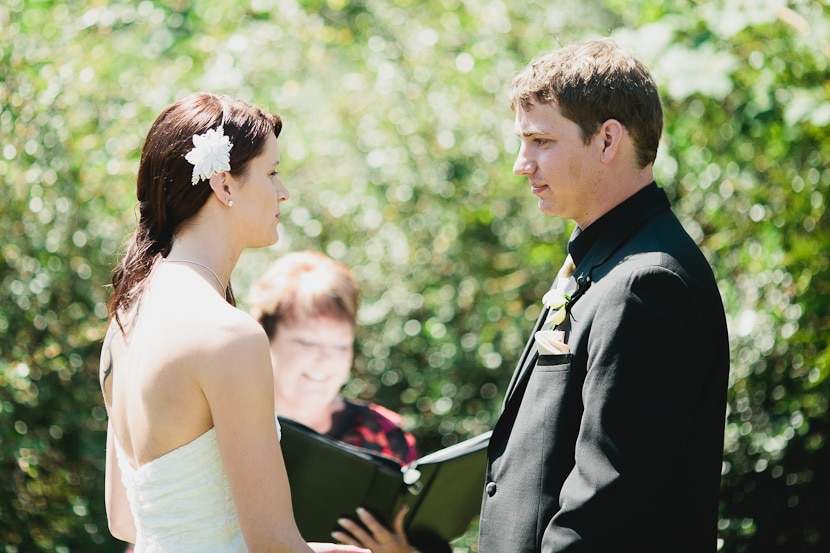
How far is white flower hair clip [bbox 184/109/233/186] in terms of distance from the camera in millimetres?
2205

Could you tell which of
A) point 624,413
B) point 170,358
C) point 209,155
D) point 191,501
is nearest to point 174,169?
point 209,155

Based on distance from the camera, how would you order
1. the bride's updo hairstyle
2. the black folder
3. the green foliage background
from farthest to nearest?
the green foliage background < the black folder < the bride's updo hairstyle

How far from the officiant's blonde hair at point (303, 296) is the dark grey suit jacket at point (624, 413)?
4.43ft

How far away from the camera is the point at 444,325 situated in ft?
17.2

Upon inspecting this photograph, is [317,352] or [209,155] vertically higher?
[209,155]

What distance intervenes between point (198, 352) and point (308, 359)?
1520 millimetres

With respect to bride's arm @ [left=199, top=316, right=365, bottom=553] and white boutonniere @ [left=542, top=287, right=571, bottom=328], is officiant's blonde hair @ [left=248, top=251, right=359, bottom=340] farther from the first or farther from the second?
bride's arm @ [left=199, top=316, right=365, bottom=553]

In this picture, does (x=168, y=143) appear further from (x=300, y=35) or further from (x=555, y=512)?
(x=300, y=35)

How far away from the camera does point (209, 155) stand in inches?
86.8

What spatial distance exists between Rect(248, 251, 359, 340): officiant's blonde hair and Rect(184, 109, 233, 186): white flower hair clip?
4.52 feet

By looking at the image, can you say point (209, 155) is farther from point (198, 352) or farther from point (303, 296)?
point (303, 296)

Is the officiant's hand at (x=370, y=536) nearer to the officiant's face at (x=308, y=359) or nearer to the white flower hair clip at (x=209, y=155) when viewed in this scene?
the officiant's face at (x=308, y=359)

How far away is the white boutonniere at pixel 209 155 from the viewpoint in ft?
7.23

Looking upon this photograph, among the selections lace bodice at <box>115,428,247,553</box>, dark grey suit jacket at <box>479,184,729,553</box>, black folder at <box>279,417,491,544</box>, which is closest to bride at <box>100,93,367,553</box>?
lace bodice at <box>115,428,247,553</box>
